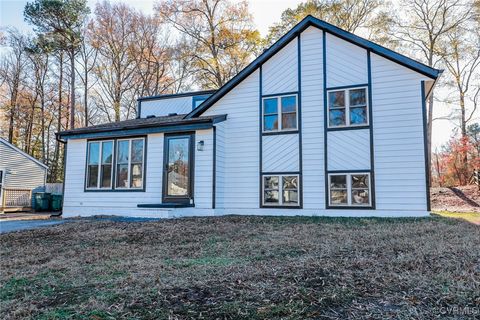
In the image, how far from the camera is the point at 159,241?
5676mm

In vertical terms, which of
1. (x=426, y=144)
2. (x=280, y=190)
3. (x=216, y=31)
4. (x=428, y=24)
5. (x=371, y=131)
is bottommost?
(x=280, y=190)

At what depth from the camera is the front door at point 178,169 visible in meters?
10.3

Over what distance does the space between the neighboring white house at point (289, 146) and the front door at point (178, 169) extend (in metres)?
0.03

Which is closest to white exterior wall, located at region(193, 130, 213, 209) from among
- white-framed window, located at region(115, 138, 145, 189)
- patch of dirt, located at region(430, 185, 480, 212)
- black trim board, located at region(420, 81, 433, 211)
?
white-framed window, located at region(115, 138, 145, 189)

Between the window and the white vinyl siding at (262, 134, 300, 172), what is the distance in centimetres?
414

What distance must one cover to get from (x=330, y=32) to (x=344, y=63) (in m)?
1.10

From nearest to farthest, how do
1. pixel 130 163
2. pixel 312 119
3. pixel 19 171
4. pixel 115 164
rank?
pixel 312 119
pixel 130 163
pixel 115 164
pixel 19 171

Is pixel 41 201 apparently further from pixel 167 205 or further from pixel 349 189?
pixel 349 189

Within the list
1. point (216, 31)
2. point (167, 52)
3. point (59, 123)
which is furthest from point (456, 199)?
point (59, 123)

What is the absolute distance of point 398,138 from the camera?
9.04 metres

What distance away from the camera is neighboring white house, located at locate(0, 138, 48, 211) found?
1826cm

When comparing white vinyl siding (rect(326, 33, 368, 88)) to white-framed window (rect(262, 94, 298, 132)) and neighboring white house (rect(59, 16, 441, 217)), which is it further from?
white-framed window (rect(262, 94, 298, 132))

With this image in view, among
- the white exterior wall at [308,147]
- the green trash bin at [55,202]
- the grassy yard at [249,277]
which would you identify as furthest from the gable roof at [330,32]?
the green trash bin at [55,202]

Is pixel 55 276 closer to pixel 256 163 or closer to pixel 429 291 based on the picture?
pixel 429 291
